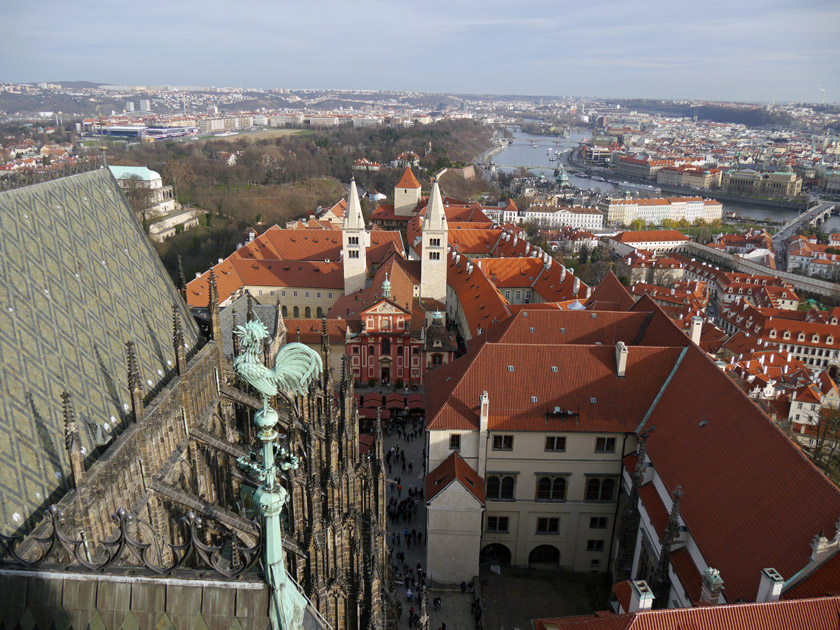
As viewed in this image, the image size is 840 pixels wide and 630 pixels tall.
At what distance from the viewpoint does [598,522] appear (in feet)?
101

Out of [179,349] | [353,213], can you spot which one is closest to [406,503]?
[179,349]

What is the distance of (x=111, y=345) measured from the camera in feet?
59.7

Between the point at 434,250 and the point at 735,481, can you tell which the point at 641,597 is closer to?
the point at 735,481

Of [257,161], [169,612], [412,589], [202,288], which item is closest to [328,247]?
[202,288]

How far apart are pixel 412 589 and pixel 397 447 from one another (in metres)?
12.2

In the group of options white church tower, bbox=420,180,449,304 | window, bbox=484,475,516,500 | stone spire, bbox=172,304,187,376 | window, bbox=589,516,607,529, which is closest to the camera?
stone spire, bbox=172,304,187,376

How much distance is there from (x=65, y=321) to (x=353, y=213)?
44515 mm

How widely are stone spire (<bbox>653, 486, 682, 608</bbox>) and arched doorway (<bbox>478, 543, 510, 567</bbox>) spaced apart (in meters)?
9.59

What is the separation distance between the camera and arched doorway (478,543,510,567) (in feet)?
104

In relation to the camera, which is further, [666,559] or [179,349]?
[666,559]

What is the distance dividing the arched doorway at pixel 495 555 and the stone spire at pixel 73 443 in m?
22.0

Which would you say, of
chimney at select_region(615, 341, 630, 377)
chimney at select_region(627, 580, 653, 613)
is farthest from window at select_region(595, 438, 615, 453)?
chimney at select_region(627, 580, 653, 613)

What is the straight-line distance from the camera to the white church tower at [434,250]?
58438 mm

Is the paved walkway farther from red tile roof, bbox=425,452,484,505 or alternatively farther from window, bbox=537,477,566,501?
window, bbox=537,477,566,501
